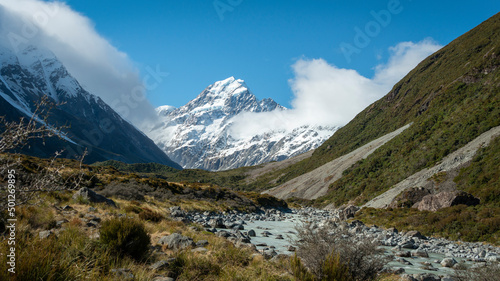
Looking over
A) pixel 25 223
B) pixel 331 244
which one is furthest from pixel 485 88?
pixel 25 223

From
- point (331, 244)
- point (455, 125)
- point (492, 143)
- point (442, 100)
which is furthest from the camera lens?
point (442, 100)

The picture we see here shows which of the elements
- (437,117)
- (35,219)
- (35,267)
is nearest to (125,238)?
(35,267)

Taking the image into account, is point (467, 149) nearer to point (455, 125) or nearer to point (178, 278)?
point (455, 125)

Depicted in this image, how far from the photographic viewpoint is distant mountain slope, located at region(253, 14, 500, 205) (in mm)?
44406

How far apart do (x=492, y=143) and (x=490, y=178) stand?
945cm

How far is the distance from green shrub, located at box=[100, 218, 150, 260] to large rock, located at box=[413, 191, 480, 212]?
98.0 ft

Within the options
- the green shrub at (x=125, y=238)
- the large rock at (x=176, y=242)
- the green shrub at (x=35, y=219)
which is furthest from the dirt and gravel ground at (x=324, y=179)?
the green shrub at (x=125, y=238)

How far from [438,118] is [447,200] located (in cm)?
3833

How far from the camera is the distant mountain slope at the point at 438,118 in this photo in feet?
146

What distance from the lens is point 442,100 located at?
2534 inches

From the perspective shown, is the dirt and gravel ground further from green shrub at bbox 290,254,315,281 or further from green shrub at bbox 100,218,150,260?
green shrub at bbox 100,218,150,260

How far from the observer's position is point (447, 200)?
26312 mm

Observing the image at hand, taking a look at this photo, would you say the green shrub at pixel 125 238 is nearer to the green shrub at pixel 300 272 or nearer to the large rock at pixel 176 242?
the large rock at pixel 176 242

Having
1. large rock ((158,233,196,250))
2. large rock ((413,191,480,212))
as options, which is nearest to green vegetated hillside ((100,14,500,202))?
large rock ((413,191,480,212))
